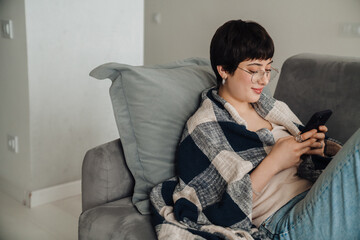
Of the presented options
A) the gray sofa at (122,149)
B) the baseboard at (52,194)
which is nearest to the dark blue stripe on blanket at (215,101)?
the gray sofa at (122,149)

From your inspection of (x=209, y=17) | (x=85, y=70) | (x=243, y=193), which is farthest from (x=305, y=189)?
(x=209, y=17)

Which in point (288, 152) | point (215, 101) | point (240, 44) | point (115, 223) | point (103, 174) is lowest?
point (115, 223)

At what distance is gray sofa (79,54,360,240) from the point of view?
50.1 inches

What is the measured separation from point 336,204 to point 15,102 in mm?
1835

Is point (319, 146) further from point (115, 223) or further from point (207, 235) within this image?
point (115, 223)

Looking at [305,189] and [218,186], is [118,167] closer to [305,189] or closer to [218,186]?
[218,186]

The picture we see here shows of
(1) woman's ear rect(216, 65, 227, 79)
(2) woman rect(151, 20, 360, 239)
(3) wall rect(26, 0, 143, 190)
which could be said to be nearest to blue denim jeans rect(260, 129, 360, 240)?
(2) woman rect(151, 20, 360, 239)

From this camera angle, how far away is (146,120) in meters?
1.35

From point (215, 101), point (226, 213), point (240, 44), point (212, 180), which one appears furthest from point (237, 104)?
point (226, 213)

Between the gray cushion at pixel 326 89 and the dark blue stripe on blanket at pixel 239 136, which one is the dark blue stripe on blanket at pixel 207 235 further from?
the gray cushion at pixel 326 89

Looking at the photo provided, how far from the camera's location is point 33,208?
234 cm

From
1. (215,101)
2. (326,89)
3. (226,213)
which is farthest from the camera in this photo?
(326,89)

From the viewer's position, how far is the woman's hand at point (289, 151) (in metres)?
1.23

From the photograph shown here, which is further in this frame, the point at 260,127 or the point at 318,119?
the point at 260,127
